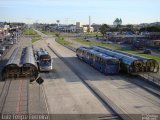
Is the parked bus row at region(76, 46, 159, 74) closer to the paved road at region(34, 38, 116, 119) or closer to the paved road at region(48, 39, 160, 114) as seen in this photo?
the paved road at region(48, 39, 160, 114)

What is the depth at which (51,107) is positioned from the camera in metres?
26.5

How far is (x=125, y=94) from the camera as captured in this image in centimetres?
3125

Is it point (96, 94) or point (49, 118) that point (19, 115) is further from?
point (96, 94)

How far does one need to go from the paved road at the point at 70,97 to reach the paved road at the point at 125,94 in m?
1.82

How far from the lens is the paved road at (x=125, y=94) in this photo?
2616 centimetres

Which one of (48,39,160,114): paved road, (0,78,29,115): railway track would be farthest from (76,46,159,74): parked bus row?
(0,78,29,115): railway track

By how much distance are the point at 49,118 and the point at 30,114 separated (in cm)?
148

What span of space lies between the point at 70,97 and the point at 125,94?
582cm

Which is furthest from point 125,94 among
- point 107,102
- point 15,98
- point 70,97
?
point 15,98

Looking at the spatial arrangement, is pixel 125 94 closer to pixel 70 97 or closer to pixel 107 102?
pixel 107 102

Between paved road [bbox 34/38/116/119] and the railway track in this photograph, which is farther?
paved road [bbox 34/38/116/119]

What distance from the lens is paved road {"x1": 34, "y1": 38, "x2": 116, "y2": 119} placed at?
25.3m

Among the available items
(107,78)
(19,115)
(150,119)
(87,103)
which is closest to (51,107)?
(87,103)

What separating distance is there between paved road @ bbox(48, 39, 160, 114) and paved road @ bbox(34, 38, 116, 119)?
1.82m
